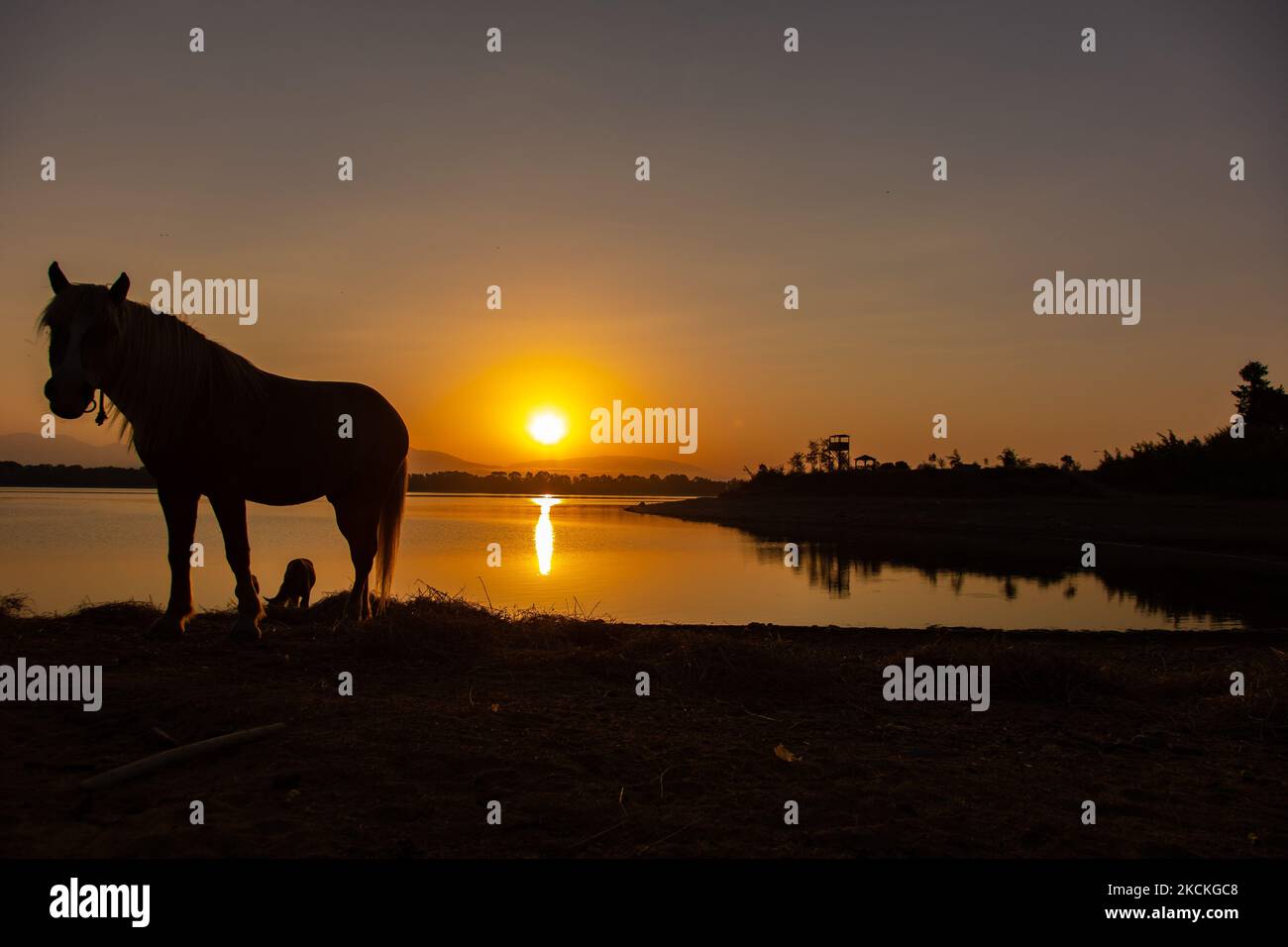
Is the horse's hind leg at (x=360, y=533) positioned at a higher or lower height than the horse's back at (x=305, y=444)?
lower

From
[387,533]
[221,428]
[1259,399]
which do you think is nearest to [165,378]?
[221,428]

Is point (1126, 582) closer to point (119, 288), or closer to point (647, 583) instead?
point (647, 583)

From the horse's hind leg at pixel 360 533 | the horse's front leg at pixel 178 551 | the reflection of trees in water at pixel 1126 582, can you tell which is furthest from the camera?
the reflection of trees in water at pixel 1126 582

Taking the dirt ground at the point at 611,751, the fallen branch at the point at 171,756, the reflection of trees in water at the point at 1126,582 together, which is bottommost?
the reflection of trees in water at the point at 1126,582

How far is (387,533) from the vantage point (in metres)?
7.62

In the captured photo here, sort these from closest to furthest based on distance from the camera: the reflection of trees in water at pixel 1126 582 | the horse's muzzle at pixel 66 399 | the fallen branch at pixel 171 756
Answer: the fallen branch at pixel 171 756, the horse's muzzle at pixel 66 399, the reflection of trees in water at pixel 1126 582

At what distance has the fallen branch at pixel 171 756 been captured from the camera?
10.6ft

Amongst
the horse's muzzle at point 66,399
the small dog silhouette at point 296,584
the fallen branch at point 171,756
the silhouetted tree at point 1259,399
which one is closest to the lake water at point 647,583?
the small dog silhouette at point 296,584

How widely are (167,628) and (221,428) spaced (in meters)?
1.71

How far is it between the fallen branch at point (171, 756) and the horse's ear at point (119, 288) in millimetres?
3343

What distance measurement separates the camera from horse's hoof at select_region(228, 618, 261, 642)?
6180mm

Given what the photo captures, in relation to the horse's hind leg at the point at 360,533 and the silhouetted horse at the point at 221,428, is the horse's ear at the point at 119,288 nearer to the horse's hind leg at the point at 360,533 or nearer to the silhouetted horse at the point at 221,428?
the silhouetted horse at the point at 221,428
